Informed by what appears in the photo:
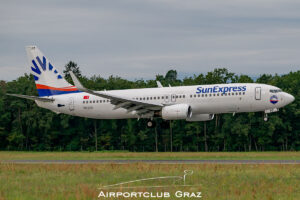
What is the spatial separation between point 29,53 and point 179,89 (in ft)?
63.9

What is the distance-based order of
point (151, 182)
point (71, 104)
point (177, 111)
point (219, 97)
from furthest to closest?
point (71, 104) → point (219, 97) → point (177, 111) → point (151, 182)

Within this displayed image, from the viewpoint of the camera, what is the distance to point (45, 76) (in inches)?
2311

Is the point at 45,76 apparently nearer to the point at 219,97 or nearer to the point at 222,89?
the point at 219,97

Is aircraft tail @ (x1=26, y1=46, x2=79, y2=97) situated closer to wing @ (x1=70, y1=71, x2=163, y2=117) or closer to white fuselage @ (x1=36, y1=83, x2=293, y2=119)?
white fuselage @ (x1=36, y1=83, x2=293, y2=119)

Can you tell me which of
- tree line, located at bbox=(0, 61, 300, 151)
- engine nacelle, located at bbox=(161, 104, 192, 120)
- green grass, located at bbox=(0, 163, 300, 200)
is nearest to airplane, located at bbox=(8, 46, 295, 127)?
engine nacelle, located at bbox=(161, 104, 192, 120)

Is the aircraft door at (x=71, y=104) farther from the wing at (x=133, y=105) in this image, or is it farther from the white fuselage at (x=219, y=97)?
the wing at (x=133, y=105)

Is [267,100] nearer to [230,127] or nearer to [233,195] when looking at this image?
[233,195]

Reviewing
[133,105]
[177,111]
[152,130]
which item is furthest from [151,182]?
[152,130]

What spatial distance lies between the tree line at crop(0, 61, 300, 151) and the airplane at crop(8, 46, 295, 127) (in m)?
29.3

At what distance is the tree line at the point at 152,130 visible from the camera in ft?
275

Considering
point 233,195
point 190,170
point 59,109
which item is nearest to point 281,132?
point 59,109

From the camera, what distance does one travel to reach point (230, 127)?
3297 inches

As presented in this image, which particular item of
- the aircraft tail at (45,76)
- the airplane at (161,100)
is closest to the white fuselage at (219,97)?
the airplane at (161,100)

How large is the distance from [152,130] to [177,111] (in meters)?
43.5
